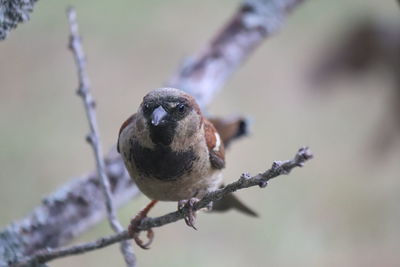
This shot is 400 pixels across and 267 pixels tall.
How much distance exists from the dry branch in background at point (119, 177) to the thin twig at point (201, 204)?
283mm

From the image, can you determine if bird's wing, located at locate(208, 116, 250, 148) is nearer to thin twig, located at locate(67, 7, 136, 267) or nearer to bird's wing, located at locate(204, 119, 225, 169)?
bird's wing, located at locate(204, 119, 225, 169)

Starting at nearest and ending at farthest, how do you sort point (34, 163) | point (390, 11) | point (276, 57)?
point (34, 163) < point (390, 11) < point (276, 57)

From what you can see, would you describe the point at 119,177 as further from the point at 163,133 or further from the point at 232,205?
the point at 163,133

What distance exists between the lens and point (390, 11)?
660cm

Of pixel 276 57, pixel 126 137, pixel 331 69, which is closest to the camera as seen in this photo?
pixel 126 137

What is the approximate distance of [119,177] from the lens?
3289mm

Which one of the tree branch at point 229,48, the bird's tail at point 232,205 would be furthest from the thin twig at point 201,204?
the tree branch at point 229,48

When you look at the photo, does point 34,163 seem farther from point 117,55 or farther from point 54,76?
point 117,55

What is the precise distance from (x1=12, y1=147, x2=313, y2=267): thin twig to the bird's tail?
572 mm

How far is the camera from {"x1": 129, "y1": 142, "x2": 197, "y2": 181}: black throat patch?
7.67 feet

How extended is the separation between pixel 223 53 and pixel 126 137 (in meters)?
1.47

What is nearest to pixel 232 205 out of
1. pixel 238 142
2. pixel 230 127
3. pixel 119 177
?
pixel 230 127

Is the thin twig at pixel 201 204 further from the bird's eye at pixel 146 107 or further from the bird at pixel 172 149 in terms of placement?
the bird's eye at pixel 146 107

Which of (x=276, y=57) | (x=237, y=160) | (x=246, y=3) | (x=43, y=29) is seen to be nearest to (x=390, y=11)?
(x=276, y=57)
